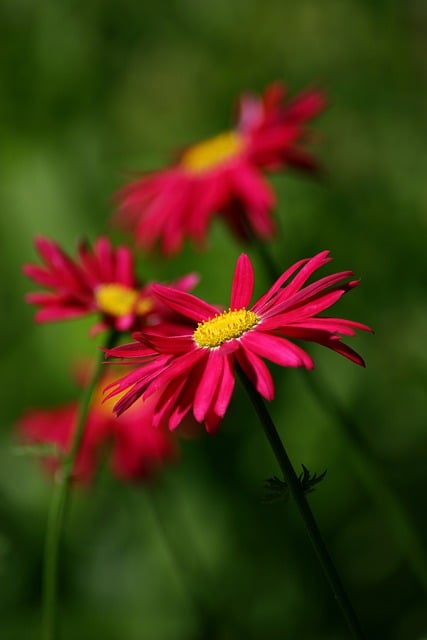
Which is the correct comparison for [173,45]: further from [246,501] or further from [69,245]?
[246,501]

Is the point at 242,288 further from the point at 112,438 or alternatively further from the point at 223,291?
the point at 223,291

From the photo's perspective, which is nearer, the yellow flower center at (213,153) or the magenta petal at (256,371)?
the magenta petal at (256,371)

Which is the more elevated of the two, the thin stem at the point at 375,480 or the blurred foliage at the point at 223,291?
the blurred foliage at the point at 223,291

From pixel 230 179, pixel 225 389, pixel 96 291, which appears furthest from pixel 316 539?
pixel 230 179

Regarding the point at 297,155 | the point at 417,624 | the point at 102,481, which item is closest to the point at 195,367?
the point at 297,155

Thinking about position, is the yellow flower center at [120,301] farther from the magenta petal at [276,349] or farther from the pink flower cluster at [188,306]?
the magenta petal at [276,349]

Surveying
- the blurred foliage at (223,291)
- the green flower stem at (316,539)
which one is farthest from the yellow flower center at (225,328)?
the blurred foliage at (223,291)

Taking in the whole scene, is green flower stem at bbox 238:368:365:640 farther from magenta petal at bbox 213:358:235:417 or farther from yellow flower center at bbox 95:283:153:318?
yellow flower center at bbox 95:283:153:318
